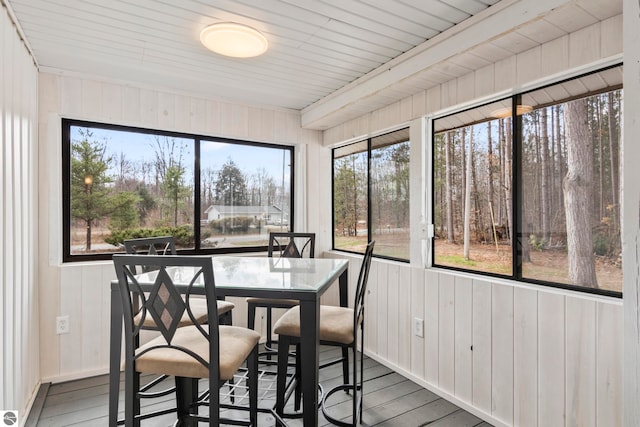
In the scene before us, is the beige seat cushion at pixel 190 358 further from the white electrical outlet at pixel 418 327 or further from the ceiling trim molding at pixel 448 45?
the ceiling trim molding at pixel 448 45

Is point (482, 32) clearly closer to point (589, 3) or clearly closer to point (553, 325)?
point (589, 3)

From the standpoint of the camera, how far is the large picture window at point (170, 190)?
2834mm

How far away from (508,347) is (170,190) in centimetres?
290

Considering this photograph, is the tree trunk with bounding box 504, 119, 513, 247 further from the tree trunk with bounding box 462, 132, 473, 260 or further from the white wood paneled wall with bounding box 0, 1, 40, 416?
the white wood paneled wall with bounding box 0, 1, 40, 416

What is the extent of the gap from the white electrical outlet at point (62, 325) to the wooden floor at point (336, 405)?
1.26ft

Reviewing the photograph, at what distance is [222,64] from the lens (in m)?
2.54

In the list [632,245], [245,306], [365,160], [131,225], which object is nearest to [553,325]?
[632,245]

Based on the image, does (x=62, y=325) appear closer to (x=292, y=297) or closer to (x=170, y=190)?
(x=170, y=190)

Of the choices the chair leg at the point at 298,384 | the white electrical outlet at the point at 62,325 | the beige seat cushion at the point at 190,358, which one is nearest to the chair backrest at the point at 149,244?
the white electrical outlet at the point at 62,325

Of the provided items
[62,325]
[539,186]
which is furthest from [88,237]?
[539,186]

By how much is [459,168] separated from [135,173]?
265cm

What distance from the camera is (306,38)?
215 cm

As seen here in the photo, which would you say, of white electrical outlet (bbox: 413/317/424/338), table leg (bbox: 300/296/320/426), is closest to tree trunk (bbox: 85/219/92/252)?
table leg (bbox: 300/296/320/426)

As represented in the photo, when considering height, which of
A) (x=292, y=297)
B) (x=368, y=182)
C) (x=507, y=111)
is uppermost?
(x=507, y=111)
